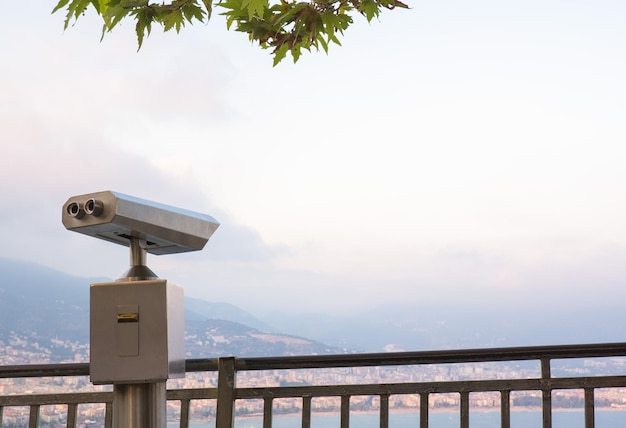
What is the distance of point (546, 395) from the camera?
8.81ft

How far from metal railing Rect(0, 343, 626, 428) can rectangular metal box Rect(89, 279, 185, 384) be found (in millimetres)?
269

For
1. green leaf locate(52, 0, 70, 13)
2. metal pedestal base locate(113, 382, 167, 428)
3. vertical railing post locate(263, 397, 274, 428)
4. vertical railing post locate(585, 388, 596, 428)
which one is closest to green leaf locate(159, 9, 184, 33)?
green leaf locate(52, 0, 70, 13)

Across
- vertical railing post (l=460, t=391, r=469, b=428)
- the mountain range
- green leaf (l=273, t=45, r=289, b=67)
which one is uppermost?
green leaf (l=273, t=45, r=289, b=67)

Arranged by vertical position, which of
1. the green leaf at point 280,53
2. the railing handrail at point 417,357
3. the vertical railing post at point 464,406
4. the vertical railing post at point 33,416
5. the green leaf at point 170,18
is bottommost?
the vertical railing post at point 33,416

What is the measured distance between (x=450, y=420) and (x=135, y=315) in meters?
1.17

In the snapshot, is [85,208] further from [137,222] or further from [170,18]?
[170,18]

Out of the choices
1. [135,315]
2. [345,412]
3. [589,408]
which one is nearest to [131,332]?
[135,315]

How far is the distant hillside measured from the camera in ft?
16.2

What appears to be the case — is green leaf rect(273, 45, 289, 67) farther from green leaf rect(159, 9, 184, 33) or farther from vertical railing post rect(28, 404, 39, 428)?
vertical railing post rect(28, 404, 39, 428)

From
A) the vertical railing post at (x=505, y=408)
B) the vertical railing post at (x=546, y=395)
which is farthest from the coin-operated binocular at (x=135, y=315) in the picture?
the vertical railing post at (x=546, y=395)

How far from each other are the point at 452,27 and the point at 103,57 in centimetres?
455

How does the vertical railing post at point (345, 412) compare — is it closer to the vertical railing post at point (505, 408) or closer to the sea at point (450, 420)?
the sea at point (450, 420)

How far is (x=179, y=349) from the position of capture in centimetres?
268

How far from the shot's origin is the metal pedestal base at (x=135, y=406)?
2.60 metres
